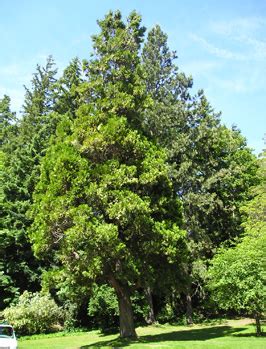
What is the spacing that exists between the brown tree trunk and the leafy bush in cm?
1012

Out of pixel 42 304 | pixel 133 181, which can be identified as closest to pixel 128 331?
pixel 133 181

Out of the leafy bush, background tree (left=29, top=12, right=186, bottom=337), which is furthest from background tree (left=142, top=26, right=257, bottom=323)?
the leafy bush

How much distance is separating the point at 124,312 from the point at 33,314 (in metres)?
10.4

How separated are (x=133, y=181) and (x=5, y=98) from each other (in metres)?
48.0

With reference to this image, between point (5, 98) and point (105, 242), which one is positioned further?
point (5, 98)

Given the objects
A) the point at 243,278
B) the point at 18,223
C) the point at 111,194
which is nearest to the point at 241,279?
the point at 243,278

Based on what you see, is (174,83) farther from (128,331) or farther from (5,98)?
(5,98)

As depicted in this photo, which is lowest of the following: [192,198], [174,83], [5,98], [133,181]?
[133,181]

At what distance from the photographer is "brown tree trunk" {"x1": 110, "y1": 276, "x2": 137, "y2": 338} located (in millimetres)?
18886

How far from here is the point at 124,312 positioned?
1912 cm

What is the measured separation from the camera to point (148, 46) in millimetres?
33781

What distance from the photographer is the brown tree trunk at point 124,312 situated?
1889cm

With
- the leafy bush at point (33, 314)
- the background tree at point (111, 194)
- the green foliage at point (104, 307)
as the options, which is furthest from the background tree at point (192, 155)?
the leafy bush at point (33, 314)

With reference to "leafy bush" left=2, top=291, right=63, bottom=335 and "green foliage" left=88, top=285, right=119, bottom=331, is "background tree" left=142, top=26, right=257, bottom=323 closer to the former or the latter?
"green foliage" left=88, top=285, right=119, bottom=331
